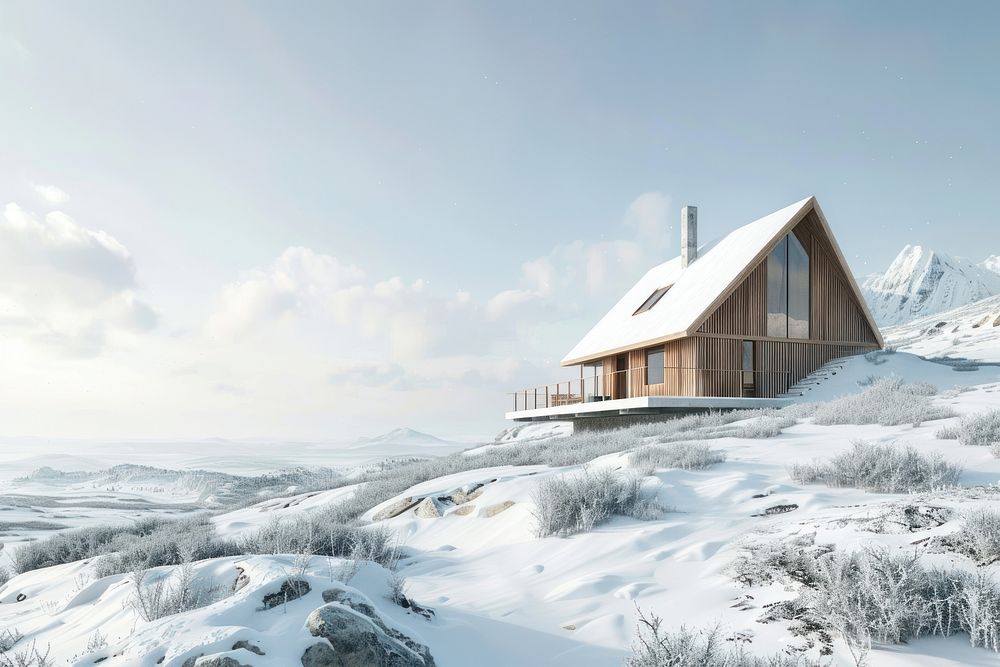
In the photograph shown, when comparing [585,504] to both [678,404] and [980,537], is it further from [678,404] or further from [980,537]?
[678,404]

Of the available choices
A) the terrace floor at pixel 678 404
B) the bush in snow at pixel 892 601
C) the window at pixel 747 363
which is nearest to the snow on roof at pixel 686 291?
the terrace floor at pixel 678 404

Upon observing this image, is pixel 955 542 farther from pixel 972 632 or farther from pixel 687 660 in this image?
pixel 687 660

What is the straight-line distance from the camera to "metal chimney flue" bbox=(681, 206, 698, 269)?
26391mm

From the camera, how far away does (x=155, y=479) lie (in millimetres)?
30641

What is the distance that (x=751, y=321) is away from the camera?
22141 millimetres

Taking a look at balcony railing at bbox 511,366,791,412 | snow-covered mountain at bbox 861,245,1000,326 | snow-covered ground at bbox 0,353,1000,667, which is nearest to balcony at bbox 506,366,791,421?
balcony railing at bbox 511,366,791,412

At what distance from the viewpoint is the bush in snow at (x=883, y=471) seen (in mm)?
6465

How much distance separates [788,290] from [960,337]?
21.7m

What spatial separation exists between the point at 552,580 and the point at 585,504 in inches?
64.7

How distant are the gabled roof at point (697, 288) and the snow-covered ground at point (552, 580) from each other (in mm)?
11473

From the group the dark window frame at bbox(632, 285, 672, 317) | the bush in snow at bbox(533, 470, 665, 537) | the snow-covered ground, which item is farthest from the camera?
the dark window frame at bbox(632, 285, 672, 317)

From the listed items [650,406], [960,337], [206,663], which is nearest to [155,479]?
[650,406]

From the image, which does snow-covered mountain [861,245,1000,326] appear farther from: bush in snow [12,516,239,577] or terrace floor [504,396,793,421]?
bush in snow [12,516,239,577]

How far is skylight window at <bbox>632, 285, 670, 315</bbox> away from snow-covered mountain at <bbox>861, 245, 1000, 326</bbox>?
142 meters
